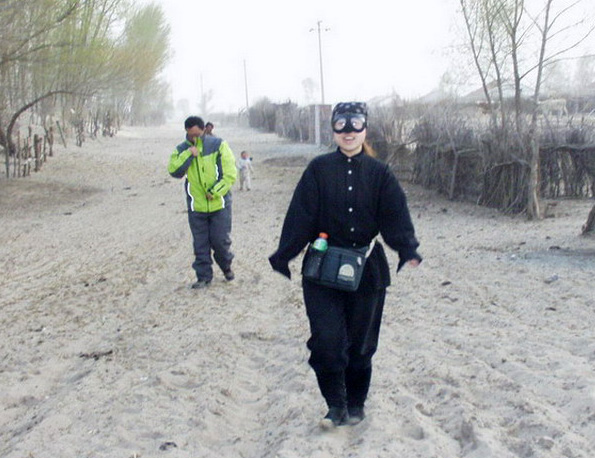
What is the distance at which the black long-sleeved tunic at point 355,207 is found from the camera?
4.00 m

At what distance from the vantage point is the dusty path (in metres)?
4.17

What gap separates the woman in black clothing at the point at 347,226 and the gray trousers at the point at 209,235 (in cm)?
391

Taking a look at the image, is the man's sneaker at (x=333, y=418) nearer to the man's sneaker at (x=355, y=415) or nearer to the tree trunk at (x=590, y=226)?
the man's sneaker at (x=355, y=415)

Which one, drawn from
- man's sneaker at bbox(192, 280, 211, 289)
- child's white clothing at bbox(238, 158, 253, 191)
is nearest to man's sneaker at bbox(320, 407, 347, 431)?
man's sneaker at bbox(192, 280, 211, 289)

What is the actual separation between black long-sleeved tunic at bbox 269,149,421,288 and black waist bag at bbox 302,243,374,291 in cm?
10

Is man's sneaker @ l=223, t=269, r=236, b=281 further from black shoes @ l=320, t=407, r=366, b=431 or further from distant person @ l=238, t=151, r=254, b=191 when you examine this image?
distant person @ l=238, t=151, r=254, b=191

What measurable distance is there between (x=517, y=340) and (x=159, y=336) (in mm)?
2959

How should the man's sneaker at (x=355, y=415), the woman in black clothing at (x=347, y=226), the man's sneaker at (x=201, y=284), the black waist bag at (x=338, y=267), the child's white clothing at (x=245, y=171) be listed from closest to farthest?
the black waist bag at (x=338, y=267)
the woman in black clothing at (x=347, y=226)
the man's sneaker at (x=355, y=415)
the man's sneaker at (x=201, y=284)
the child's white clothing at (x=245, y=171)

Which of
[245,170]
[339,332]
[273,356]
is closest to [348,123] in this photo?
[339,332]

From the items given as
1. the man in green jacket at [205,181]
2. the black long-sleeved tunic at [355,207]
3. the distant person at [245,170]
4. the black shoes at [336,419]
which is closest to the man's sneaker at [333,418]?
the black shoes at [336,419]

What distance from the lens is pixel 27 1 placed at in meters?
16.0

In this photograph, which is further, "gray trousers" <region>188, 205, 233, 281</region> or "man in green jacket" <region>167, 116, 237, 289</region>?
"gray trousers" <region>188, 205, 233, 281</region>

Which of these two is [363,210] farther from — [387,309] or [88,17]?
[88,17]

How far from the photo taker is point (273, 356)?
19.2 ft
